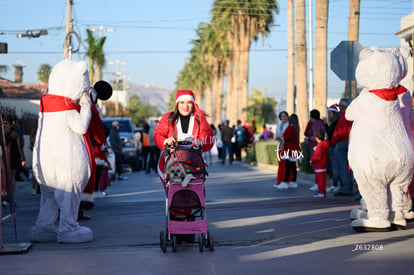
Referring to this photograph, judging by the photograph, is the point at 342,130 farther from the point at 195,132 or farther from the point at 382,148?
the point at 195,132

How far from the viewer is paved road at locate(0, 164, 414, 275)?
717 centimetres

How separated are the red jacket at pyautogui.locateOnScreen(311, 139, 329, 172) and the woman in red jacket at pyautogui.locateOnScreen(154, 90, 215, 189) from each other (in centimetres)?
786

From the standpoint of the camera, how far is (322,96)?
27562 millimetres

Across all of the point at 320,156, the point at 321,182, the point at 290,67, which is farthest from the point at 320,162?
the point at 290,67

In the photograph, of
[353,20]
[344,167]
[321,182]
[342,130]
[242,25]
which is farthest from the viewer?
[242,25]

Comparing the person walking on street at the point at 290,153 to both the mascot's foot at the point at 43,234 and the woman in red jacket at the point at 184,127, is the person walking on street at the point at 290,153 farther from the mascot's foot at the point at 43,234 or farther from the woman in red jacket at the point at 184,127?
the mascot's foot at the point at 43,234

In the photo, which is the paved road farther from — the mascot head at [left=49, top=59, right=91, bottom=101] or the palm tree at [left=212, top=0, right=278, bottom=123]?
the palm tree at [left=212, top=0, right=278, bottom=123]

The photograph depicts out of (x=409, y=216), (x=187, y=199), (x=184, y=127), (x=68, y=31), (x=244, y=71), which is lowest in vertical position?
(x=409, y=216)

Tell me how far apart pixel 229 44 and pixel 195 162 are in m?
51.5

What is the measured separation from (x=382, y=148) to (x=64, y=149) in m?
3.76

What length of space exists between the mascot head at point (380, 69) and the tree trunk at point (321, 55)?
17.7 meters

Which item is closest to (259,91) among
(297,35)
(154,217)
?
(297,35)

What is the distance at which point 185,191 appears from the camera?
8.29 metres

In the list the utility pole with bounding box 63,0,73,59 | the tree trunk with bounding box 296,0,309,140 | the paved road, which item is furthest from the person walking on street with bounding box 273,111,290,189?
the utility pole with bounding box 63,0,73,59
